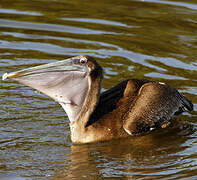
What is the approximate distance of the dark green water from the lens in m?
6.35

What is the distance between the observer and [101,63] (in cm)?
982

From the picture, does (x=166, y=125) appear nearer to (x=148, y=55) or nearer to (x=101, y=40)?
(x=148, y=55)

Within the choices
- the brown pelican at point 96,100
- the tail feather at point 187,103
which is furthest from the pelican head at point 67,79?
the tail feather at point 187,103

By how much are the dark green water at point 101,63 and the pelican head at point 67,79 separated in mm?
516

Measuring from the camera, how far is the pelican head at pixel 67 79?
6.69 m

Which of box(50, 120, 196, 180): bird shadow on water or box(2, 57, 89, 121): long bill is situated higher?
box(2, 57, 89, 121): long bill

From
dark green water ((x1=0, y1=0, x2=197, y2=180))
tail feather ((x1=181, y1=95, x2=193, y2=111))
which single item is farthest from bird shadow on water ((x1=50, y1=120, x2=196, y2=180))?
tail feather ((x1=181, y1=95, x2=193, y2=111))

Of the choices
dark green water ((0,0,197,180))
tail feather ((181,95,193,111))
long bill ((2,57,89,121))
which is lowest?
dark green water ((0,0,197,180))

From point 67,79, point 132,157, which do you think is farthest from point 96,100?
point 132,157

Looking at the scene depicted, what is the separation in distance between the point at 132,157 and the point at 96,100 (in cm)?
92

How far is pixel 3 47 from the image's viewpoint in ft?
34.1

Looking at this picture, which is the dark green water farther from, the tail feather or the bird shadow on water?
the tail feather

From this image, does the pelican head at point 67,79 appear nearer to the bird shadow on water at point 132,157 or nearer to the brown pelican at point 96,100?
the brown pelican at point 96,100

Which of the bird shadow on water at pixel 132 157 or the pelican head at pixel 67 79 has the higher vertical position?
the pelican head at pixel 67 79
